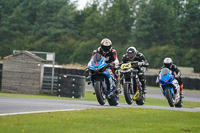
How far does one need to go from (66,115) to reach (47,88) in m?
16.0

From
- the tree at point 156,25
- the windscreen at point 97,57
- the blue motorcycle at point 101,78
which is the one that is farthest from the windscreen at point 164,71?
the tree at point 156,25

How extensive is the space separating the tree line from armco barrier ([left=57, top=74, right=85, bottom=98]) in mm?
37093

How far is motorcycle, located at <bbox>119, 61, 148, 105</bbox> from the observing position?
16.2 metres

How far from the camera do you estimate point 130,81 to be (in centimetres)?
1631

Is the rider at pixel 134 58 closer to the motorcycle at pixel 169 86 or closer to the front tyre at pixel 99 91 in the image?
the motorcycle at pixel 169 86

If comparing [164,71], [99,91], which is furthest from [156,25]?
[99,91]

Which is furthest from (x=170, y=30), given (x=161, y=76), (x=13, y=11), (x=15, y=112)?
(x=15, y=112)

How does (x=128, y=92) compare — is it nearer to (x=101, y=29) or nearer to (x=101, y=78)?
(x=101, y=78)

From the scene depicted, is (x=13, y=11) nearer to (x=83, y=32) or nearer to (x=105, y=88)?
(x=83, y=32)

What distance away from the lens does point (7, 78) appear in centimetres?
2766

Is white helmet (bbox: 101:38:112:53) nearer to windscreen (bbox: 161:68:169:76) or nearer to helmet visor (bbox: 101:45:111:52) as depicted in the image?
helmet visor (bbox: 101:45:111:52)

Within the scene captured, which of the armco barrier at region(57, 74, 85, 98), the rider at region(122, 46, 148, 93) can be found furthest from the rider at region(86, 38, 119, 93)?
the armco barrier at region(57, 74, 85, 98)

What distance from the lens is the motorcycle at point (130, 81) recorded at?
53.2ft

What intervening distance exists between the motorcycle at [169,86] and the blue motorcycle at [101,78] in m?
3.21
